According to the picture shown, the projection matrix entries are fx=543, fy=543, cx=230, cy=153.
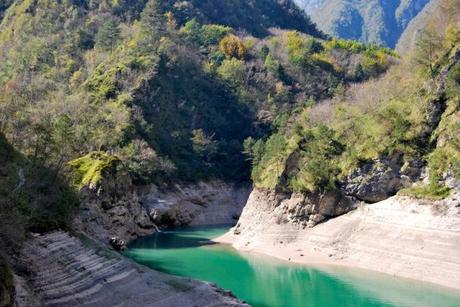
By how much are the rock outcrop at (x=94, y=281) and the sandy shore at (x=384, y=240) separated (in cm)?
1674

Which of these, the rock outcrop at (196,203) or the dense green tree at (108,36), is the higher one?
the dense green tree at (108,36)

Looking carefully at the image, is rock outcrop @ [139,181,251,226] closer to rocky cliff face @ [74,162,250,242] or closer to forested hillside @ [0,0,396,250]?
rocky cliff face @ [74,162,250,242]

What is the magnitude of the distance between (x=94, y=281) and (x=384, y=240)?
2453 cm

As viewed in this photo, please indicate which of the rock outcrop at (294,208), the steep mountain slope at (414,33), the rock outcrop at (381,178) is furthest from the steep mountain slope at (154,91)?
the rock outcrop at (381,178)

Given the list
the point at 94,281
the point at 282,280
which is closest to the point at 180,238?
the point at 282,280

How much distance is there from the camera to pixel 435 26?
5844cm

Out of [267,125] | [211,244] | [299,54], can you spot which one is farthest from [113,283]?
[299,54]

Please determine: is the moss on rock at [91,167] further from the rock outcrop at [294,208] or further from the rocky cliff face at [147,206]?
the rock outcrop at [294,208]

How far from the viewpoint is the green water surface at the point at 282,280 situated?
3359cm

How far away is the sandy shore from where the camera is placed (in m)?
38.1

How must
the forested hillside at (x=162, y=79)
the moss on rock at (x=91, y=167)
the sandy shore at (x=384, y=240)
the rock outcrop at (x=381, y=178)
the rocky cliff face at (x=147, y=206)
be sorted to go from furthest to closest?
the forested hillside at (x=162, y=79), the moss on rock at (x=91, y=167), the rocky cliff face at (x=147, y=206), the rock outcrop at (x=381, y=178), the sandy shore at (x=384, y=240)

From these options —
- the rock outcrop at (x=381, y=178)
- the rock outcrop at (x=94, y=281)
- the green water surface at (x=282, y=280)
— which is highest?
the rock outcrop at (x=381, y=178)

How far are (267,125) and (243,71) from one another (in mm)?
12741

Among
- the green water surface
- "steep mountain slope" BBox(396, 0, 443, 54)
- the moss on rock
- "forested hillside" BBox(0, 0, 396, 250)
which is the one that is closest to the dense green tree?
"forested hillside" BBox(0, 0, 396, 250)
